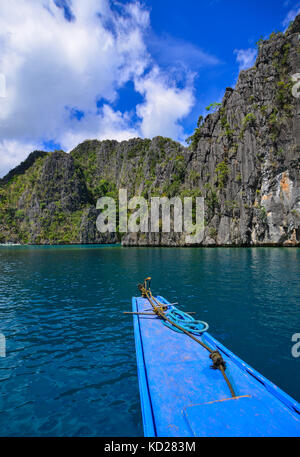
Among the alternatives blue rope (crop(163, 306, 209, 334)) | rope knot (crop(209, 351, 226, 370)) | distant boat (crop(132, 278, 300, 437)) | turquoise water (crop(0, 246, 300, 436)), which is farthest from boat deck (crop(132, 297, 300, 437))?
blue rope (crop(163, 306, 209, 334))

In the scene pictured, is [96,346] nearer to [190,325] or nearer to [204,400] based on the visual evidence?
[190,325]

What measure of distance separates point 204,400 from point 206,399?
51 mm

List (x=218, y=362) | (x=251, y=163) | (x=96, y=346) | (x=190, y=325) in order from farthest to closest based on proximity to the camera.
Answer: (x=251, y=163) < (x=190, y=325) < (x=96, y=346) < (x=218, y=362)

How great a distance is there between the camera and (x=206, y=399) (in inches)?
183

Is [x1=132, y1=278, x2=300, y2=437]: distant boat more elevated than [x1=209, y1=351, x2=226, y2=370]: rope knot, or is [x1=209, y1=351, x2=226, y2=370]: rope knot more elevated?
[x1=209, y1=351, x2=226, y2=370]: rope knot

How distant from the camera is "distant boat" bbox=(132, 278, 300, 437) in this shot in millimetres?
3900

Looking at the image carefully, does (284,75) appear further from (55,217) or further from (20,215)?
(20,215)

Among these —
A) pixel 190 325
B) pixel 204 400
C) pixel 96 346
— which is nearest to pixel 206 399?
pixel 204 400

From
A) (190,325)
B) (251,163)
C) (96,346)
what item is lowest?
(96,346)

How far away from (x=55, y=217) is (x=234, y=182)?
134 meters

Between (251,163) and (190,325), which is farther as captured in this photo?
(251,163)

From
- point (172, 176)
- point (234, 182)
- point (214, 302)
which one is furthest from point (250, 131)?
point (214, 302)

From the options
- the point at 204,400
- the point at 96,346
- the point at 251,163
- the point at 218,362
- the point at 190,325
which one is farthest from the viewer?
the point at 251,163

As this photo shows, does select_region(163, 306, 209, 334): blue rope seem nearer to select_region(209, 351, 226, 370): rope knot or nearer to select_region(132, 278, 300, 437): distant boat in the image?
select_region(132, 278, 300, 437): distant boat
